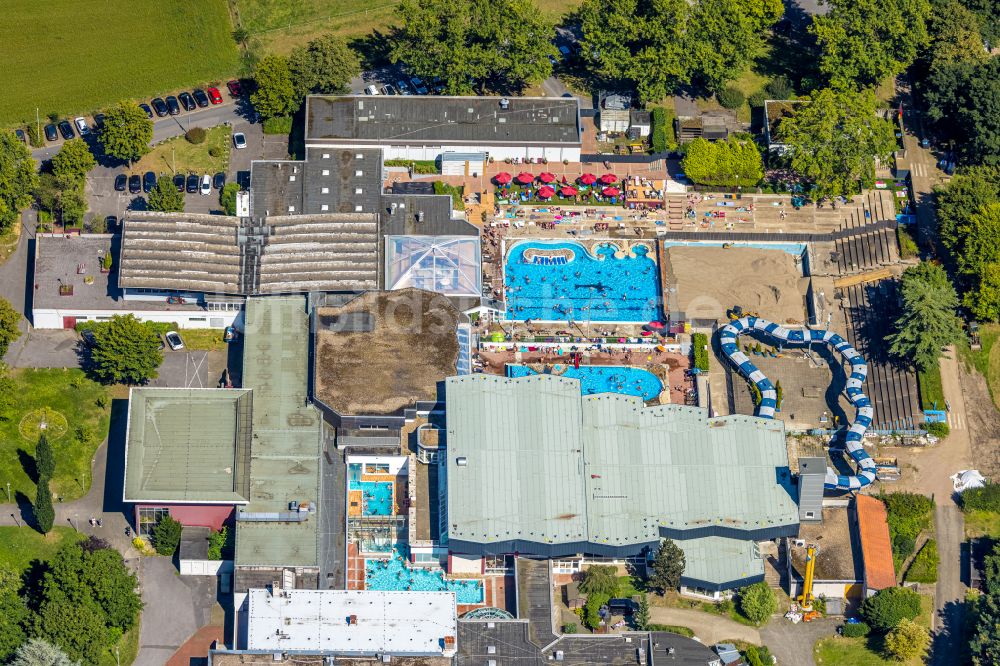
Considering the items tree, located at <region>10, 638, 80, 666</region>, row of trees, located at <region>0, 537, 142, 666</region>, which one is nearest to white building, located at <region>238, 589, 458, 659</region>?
row of trees, located at <region>0, 537, 142, 666</region>

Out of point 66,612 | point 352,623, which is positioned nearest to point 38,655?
point 66,612

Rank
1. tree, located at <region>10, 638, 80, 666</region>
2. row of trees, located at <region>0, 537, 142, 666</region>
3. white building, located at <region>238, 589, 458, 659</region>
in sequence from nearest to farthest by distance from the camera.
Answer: tree, located at <region>10, 638, 80, 666</region> < row of trees, located at <region>0, 537, 142, 666</region> < white building, located at <region>238, 589, 458, 659</region>

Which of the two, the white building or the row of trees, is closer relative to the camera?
the row of trees

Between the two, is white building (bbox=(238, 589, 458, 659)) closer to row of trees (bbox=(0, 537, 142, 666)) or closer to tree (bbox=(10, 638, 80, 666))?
row of trees (bbox=(0, 537, 142, 666))

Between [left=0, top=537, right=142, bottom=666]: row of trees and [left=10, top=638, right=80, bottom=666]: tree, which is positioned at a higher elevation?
[left=0, top=537, right=142, bottom=666]: row of trees

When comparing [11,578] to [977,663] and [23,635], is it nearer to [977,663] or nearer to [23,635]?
[23,635]

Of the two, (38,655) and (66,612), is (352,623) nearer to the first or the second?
(66,612)

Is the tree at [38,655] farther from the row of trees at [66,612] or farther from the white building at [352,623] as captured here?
the white building at [352,623]

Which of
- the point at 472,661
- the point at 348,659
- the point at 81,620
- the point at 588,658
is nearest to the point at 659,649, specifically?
the point at 588,658
